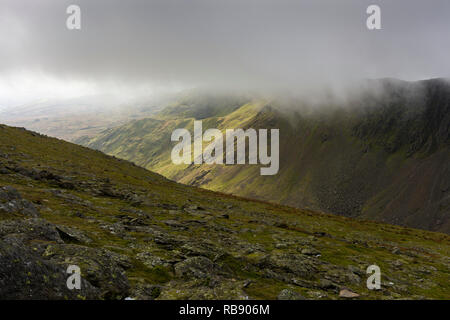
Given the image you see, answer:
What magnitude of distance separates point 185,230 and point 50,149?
70713 millimetres

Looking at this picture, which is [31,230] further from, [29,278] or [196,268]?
[196,268]

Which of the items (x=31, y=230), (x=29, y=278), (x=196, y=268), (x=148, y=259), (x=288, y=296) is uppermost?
(x=29, y=278)

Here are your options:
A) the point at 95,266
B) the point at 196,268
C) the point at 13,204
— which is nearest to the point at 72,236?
the point at 13,204

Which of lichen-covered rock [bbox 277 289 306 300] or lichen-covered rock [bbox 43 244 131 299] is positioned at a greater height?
lichen-covered rock [bbox 43 244 131 299]

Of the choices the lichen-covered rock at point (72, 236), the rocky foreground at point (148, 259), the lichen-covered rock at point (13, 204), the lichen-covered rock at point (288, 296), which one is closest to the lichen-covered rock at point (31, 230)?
the rocky foreground at point (148, 259)

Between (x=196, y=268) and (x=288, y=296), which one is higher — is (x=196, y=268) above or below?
above

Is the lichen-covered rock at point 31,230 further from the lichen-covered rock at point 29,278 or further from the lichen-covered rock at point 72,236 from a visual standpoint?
the lichen-covered rock at point 29,278

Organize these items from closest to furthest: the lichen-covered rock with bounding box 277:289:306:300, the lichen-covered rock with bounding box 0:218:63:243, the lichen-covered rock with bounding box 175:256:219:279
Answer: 1. the lichen-covered rock with bounding box 0:218:63:243
2. the lichen-covered rock with bounding box 277:289:306:300
3. the lichen-covered rock with bounding box 175:256:219:279

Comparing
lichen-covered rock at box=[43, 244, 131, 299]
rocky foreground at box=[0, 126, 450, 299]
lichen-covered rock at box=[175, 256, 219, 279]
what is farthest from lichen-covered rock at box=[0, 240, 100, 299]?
lichen-covered rock at box=[175, 256, 219, 279]

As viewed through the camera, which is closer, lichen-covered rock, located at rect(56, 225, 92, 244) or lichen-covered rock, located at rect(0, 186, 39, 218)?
lichen-covered rock, located at rect(56, 225, 92, 244)

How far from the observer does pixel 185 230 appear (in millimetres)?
37375

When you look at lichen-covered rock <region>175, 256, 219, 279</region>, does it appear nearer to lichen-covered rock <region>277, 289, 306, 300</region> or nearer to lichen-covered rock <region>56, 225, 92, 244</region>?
lichen-covered rock <region>277, 289, 306, 300</region>
